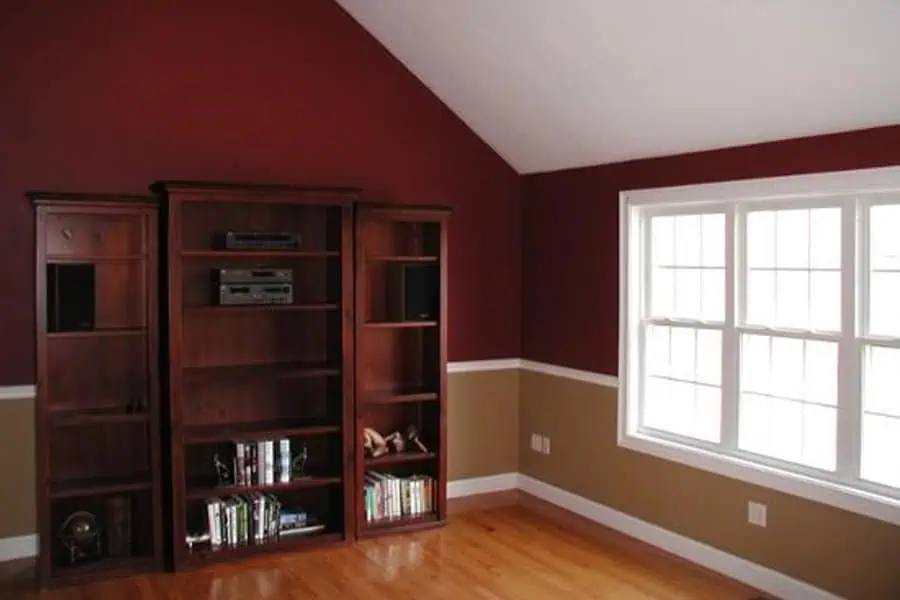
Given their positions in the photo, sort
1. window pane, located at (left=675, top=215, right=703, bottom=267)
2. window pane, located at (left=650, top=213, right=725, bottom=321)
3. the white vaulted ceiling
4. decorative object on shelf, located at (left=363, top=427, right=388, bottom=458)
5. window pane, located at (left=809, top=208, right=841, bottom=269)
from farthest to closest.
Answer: decorative object on shelf, located at (left=363, top=427, right=388, bottom=458), window pane, located at (left=675, top=215, right=703, bottom=267), window pane, located at (left=650, top=213, right=725, bottom=321), window pane, located at (left=809, top=208, right=841, bottom=269), the white vaulted ceiling

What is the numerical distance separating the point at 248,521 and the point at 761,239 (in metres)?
3.01

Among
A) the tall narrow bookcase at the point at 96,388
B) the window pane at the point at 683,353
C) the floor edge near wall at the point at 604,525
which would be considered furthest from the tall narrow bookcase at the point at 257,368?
the window pane at the point at 683,353

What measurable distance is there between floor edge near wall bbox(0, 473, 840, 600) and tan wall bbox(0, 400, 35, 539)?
0.09 metres

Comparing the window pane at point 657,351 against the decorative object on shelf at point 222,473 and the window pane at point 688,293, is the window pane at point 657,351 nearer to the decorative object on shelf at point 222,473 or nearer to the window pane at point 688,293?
the window pane at point 688,293

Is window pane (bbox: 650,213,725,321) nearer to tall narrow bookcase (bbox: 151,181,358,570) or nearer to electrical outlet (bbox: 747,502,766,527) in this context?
electrical outlet (bbox: 747,502,766,527)

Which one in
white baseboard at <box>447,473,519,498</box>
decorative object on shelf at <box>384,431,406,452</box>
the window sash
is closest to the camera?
the window sash

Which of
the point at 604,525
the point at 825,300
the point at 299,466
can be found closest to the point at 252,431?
the point at 299,466

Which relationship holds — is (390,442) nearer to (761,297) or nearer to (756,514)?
(756,514)

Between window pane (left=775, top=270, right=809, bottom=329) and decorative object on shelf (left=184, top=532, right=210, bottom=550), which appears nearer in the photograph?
window pane (left=775, top=270, right=809, bottom=329)

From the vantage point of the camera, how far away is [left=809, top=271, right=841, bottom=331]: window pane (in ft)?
13.7

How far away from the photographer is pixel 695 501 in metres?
4.82

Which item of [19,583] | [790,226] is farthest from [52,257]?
[790,226]

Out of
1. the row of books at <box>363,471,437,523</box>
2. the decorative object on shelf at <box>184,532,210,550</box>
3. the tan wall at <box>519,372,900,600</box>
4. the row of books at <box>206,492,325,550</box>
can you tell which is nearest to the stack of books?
the row of books at <box>206,492,325,550</box>

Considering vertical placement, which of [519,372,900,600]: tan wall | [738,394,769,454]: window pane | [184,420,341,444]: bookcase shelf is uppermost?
[738,394,769,454]: window pane
